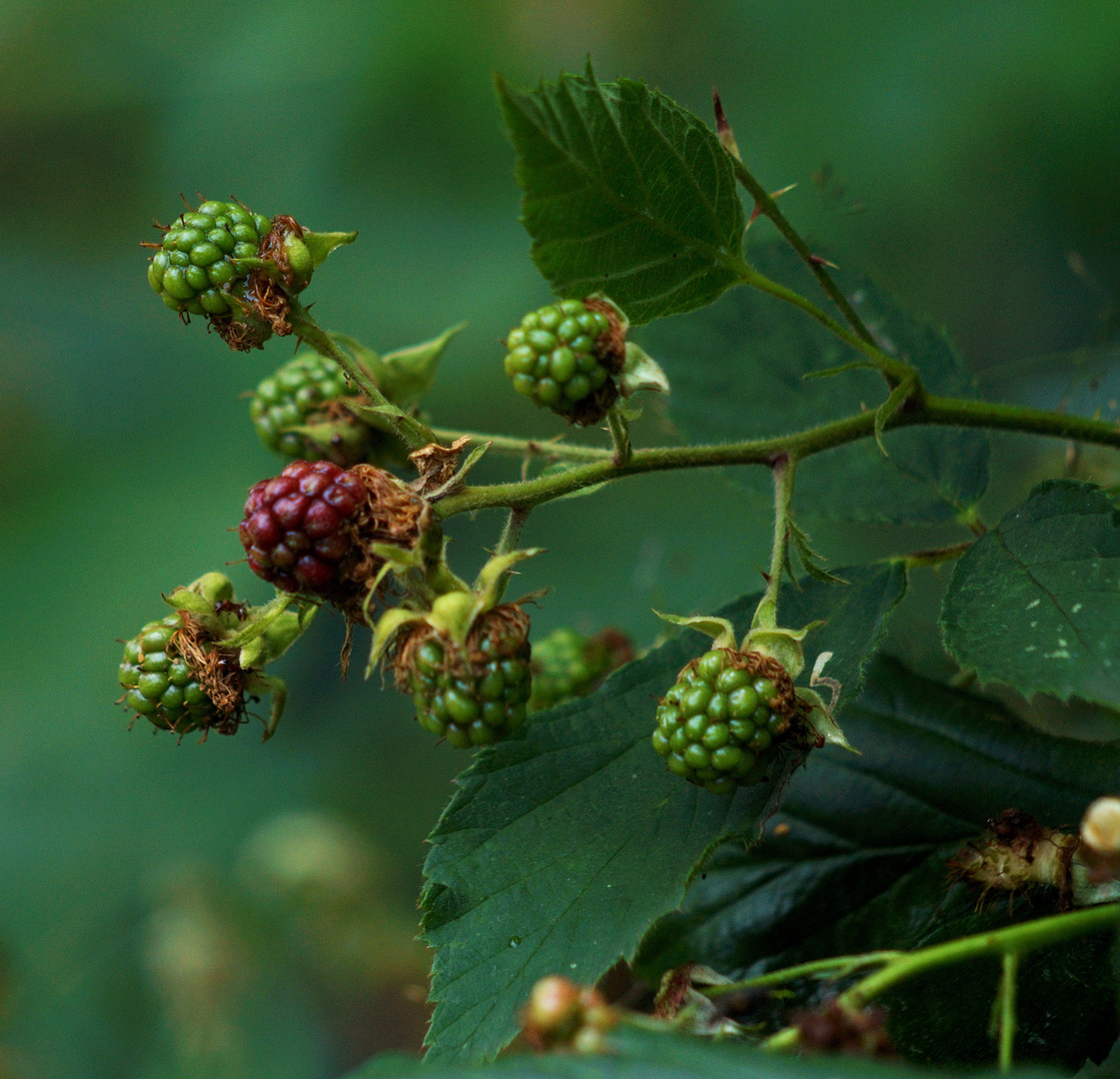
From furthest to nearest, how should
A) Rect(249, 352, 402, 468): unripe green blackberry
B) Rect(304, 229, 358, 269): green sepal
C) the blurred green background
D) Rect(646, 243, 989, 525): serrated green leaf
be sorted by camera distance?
the blurred green background → Rect(646, 243, 989, 525): serrated green leaf → Rect(249, 352, 402, 468): unripe green blackberry → Rect(304, 229, 358, 269): green sepal

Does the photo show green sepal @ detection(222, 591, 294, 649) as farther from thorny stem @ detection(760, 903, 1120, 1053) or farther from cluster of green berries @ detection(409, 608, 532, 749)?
thorny stem @ detection(760, 903, 1120, 1053)

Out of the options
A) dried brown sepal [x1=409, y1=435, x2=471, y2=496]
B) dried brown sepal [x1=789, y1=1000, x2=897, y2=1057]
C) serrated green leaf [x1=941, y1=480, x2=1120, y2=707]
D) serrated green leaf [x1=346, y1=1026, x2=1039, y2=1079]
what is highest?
dried brown sepal [x1=409, y1=435, x2=471, y2=496]

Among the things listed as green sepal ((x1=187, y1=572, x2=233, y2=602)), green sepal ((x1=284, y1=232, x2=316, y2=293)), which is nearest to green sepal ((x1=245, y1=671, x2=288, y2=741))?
green sepal ((x1=187, y1=572, x2=233, y2=602))

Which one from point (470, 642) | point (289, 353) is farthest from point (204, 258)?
point (289, 353)

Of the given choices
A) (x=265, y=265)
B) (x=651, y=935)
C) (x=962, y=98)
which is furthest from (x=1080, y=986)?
(x=962, y=98)

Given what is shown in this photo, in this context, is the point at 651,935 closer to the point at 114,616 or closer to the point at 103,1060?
the point at 114,616

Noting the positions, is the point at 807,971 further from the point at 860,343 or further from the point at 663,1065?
the point at 860,343

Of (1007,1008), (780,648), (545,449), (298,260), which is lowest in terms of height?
(1007,1008)
